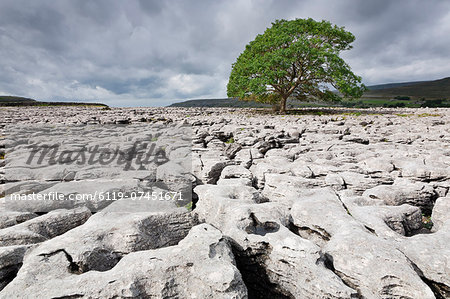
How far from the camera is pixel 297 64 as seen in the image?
32.3m

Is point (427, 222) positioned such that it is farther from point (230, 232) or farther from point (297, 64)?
point (297, 64)

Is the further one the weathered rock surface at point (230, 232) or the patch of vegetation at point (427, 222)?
the patch of vegetation at point (427, 222)

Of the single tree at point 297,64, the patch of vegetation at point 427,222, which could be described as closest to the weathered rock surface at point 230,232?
the patch of vegetation at point 427,222

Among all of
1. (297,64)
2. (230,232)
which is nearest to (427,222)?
(230,232)

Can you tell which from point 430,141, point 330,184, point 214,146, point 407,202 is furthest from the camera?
point 214,146

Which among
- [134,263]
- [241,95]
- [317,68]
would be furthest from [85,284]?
[317,68]

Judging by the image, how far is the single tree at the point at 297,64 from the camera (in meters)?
29.2

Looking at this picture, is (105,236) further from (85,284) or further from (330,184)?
(330,184)

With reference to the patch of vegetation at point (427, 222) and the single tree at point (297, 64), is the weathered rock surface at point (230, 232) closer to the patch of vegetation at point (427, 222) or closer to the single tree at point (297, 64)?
the patch of vegetation at point (427, 222)

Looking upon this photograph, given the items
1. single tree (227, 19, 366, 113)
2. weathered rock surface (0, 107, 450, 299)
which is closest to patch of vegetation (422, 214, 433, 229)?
weathered rock surface (0, 107, 450, 299)

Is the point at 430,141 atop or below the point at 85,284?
below

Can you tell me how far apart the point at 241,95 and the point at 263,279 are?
103 feet

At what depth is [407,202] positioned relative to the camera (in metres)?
5.77

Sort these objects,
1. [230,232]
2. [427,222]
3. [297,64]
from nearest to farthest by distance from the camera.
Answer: [230,232] < [427,222] < [297,64]
